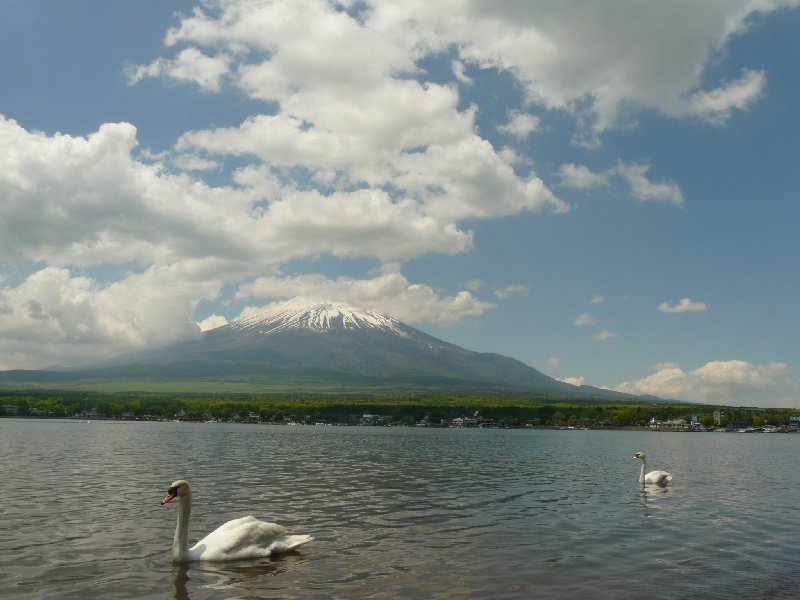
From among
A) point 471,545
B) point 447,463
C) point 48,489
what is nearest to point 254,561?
point 471,545

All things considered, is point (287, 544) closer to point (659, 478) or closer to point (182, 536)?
point (182, 536)

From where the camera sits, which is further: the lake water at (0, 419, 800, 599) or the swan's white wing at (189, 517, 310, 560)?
the swan's white wing at (189, 517, 310, 560)

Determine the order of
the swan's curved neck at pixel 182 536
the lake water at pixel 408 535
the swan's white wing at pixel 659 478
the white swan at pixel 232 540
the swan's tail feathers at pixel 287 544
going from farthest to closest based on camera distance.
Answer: the swan's white wing at pixel 659 478 < the swan's tail feathers at pixel 287 544 < the white swan at pixel 232 540 < the swan's curved neck at pixel 182 536 < the lake water at pixel 408 535

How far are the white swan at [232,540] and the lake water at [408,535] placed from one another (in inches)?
16.0

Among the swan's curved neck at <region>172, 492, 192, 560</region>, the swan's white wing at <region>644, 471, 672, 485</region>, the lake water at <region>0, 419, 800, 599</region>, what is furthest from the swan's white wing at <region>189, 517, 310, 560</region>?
the swan's white wing at <region>644, 471, 672, 485</region>

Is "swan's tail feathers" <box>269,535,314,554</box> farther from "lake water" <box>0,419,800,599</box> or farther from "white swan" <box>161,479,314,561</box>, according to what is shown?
"lake water" <box>0,419,800,599</box>

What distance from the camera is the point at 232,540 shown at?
62.1 ft

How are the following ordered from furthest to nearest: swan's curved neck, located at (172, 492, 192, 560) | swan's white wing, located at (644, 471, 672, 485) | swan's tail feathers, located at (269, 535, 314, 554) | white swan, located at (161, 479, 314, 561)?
swan's white wing, located at (644, 471, 672, 485) → swan's tail feathers, located at (269, 535, 314, 554) → white swan, located at (161, 479, 314, 561) → swan's curved neck, located at (172, 492, 192, 560)

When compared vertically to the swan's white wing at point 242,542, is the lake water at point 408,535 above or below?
below

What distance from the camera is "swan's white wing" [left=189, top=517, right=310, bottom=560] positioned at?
61.3ft

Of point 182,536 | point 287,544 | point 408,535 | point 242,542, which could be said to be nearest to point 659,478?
point 408,535

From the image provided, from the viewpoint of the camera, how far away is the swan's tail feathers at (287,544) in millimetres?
19391

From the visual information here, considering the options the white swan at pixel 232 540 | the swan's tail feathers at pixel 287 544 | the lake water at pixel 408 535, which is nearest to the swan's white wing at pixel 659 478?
the lake water at pixel 408 535

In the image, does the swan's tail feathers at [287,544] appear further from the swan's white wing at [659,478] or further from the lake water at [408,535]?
the swan's white wing at [659,478]
